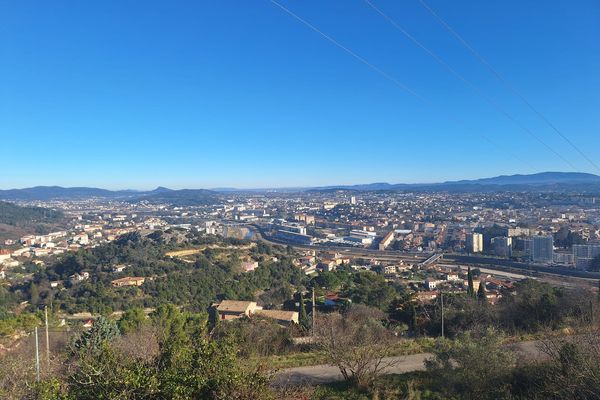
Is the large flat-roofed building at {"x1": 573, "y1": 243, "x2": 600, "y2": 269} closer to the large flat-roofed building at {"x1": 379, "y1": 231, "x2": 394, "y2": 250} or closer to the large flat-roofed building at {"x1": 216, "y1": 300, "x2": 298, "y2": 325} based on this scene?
the large flat-roofed building at {"x1": 379, "y1": 231, "x2": 394, "y2": 250}

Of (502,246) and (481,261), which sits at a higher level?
(502,246)

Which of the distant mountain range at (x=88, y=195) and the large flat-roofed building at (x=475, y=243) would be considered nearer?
the large flat-roofed building at (x=475, y=243)

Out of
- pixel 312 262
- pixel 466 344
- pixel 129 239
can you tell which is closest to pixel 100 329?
pixel 466 344

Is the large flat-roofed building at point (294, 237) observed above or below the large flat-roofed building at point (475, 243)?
below

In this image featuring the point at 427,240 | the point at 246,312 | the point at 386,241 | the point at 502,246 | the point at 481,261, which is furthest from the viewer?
the point at 386,241

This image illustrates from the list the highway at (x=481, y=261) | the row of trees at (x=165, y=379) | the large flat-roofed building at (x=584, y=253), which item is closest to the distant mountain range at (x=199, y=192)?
the highway at (x=481, y=261)

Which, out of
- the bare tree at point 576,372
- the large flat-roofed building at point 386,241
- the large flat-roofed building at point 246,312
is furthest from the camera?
the large flat-roofed building at point 386,241

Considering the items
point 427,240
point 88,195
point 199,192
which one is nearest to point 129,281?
point 427,240

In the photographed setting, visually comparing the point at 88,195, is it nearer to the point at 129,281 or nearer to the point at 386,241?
the point at 386,241

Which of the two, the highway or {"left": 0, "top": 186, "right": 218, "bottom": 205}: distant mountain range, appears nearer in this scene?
the highway

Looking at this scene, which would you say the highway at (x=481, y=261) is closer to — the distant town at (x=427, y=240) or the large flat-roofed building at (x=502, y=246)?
the distant town at (x=427, y=240)

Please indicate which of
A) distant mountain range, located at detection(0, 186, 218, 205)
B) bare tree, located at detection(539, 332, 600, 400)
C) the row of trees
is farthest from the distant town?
distant mountain range, located at detection(0, 186, 218, 205)
